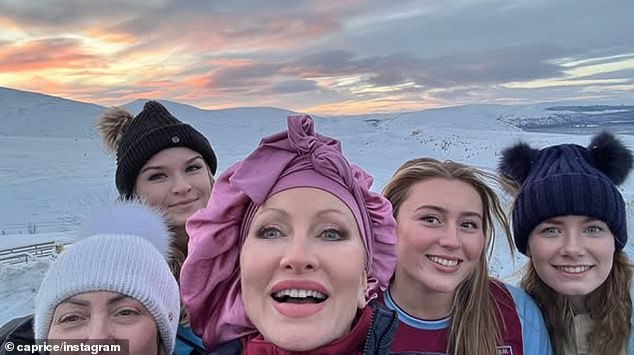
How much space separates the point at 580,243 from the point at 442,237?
0.76 meters

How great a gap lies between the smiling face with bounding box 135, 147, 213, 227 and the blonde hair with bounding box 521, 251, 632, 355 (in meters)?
2.12

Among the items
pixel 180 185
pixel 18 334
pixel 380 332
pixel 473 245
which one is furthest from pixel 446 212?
pixel 18 334

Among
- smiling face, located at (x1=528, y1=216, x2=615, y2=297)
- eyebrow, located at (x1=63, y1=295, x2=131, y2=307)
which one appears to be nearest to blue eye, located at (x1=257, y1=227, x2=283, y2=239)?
eyebrow, located at (x1=63, y1=295, x2=131, y2=307)

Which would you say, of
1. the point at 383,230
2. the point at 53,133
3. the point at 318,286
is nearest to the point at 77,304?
the point at 318,286

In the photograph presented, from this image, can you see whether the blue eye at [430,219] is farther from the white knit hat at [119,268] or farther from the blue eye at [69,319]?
the blue eye at [69,319]

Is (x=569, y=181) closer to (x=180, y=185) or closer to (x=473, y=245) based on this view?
(x=473, y=245)

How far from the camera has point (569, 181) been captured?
3100 mm

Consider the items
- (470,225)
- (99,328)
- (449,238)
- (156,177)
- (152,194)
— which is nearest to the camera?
(99,328)

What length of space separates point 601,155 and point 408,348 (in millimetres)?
1599

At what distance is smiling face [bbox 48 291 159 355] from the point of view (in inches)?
73.7

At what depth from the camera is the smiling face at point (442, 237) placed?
298cm

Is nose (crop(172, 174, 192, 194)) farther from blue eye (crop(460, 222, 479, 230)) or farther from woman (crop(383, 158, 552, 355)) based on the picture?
blue eye (crop(460, 222, 479, 230))

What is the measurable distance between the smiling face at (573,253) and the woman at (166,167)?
201 centimetres

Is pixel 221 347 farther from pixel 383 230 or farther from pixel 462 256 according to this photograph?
pixel 462 256
